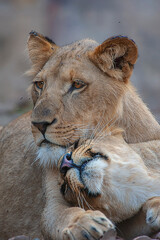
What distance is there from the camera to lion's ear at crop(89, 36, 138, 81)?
3824 millimetres

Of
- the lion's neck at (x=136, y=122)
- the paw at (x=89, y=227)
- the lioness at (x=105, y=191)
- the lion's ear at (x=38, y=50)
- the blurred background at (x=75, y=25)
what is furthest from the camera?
the blurred background at (x=75, y=25)

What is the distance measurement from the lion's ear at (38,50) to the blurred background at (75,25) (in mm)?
7337

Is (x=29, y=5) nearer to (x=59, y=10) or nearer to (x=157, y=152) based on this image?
(x=59, y=10)

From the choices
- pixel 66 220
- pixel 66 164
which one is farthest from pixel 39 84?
pixel 66 220

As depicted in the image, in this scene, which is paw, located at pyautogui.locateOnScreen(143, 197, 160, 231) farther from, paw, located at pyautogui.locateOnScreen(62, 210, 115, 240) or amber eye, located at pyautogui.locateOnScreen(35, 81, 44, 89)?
amber eye, located at pyautogui.locateOnScreen(35, 81, 44, 89)

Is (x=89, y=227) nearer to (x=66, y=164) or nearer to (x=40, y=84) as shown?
(x=66, y=164)

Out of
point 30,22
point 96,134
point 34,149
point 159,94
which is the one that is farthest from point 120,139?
point 30,22

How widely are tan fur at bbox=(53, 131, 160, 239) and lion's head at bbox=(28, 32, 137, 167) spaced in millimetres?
411

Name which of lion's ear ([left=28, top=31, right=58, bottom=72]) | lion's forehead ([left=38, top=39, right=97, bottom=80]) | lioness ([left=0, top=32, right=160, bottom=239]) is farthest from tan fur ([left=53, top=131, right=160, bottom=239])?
lion's ear ([left=28, top=31, right=58, bottom=72])

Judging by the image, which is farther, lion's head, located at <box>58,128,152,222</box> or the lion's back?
the lion's back

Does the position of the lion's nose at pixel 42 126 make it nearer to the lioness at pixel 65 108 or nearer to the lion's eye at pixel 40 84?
the lioness at pixel 65 108

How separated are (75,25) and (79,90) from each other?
31.3 ft

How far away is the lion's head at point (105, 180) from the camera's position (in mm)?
2963

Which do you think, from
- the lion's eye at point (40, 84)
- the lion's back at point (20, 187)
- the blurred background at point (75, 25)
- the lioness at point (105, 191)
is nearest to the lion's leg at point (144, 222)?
the lioness at point (105, 191)
